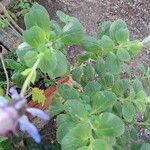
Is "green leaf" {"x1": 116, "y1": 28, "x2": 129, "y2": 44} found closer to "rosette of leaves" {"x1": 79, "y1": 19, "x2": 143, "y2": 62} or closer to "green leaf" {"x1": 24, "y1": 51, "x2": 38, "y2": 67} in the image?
"rosette of leaves" {"x1": 79, "y1": 19, "x2": 143, "y2": 62}

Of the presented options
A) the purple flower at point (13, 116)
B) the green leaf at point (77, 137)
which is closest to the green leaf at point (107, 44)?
the green leaf at point (77, 137)

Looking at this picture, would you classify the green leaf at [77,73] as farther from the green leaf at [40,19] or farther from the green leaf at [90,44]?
the green leaf at [40,19]

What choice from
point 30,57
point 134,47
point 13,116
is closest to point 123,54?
point 134,47

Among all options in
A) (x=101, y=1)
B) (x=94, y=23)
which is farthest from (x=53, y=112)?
(x=101, y=1)

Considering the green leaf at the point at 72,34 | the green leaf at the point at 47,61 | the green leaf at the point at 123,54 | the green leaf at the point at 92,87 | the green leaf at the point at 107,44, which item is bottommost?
the green leaf at the point at 92,87

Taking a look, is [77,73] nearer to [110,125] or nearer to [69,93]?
[69,93]
